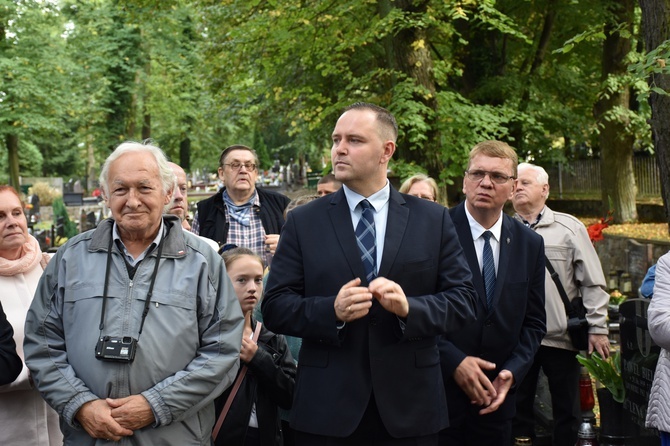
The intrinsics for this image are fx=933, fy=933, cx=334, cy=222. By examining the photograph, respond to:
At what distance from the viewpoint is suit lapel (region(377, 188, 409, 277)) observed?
159 inches

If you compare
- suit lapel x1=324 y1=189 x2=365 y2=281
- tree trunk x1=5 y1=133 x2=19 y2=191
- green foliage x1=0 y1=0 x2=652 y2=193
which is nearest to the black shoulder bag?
green foliage x1=0 y1=0 x2=652 y2=193

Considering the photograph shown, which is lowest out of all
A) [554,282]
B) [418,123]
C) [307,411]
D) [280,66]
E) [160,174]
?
[307,411]

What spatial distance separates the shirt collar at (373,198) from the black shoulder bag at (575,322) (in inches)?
107

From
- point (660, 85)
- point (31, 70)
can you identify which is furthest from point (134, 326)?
point (31, 70)

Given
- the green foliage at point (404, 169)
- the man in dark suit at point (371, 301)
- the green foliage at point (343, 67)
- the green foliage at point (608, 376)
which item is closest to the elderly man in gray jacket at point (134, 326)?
the man in dark suit at point (371, 301)

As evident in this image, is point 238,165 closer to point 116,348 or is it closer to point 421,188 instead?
point 421,188

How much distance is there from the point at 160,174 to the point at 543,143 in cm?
1938

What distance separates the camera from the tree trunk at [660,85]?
7809 millimetres

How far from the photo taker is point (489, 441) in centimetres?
512

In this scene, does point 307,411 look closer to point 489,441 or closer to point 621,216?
point 489,441

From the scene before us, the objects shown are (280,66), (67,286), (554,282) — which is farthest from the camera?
(280,66)

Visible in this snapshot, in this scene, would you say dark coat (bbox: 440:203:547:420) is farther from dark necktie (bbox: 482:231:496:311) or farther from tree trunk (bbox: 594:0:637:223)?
tree trunk (bbox: 594:0:637:223)

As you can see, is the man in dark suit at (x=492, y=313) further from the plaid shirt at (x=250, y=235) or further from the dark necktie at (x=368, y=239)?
the plaid shirt at (x=250, y=235)

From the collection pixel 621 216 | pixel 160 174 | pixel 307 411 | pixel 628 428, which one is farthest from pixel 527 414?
pixel 621 216
